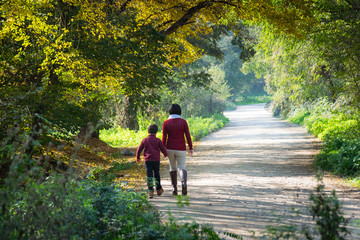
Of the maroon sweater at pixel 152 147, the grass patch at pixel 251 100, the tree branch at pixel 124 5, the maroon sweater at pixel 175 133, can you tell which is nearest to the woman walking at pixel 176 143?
the maroon sweater at pixel 175 133

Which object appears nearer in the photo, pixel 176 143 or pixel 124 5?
pixel 176 143

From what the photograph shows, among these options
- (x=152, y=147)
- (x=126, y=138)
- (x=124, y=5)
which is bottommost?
(x=126, y=138)

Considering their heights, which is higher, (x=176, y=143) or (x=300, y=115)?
(x=176, y=143)

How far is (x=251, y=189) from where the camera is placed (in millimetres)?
8625

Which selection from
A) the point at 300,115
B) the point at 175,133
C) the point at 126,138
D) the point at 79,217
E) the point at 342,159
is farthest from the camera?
the point at 300,115

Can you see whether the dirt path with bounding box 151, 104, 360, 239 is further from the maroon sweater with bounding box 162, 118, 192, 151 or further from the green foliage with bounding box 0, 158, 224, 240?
the maroon sweater with bounding box 162, 118, 192, 151

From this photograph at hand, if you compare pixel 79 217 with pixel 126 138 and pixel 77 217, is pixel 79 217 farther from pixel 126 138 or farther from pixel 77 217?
pixel 126 138

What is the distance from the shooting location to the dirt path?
5992mm

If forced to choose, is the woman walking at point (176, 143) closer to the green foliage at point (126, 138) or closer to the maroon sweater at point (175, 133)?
the maroon sweater at point (175, 133)

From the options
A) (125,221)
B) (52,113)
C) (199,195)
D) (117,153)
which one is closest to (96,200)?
(125,221)

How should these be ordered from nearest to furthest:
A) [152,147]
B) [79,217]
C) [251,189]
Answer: [79,217] < [152,147] < [251,189]

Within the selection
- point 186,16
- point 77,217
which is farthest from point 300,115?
point 77,217

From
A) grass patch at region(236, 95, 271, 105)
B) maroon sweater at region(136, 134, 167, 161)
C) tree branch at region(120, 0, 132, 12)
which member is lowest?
maroon sweater at region(136, 134, 167, 161)

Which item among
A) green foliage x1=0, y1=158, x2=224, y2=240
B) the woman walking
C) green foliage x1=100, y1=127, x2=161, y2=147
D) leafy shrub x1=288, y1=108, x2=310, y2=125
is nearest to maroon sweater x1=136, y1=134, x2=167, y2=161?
the woman walking
